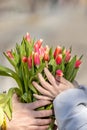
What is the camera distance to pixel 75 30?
8.14 feet

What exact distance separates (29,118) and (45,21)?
5.23 ft

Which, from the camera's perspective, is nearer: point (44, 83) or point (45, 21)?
point (44, 83)

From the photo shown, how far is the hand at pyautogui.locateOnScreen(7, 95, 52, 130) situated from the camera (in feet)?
3.47

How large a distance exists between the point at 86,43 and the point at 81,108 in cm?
150

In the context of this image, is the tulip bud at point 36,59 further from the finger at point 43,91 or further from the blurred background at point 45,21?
the blurred background at point 45,21

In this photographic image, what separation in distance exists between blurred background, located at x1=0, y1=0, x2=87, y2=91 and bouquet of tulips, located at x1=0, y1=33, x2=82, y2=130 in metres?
1.36

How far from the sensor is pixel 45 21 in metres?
2.58

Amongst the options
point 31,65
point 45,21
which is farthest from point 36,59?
point 45,21

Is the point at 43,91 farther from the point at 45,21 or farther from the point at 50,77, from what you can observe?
the point at 45,21

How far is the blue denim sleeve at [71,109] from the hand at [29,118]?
64 millimetres

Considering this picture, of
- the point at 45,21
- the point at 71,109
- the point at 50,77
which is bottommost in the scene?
Answer: the point at 71,109

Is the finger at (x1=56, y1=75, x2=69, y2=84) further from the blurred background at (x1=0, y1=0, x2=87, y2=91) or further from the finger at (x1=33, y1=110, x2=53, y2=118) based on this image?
the blurred background at (x1=0, y1=0, x2=87, y2=91)

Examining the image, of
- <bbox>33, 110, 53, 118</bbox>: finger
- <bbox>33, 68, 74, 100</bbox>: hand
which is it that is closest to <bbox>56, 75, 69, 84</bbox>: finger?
<bbox>33, 68, 74, 100</bbox>: hand

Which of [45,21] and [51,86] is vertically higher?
[45,21]
